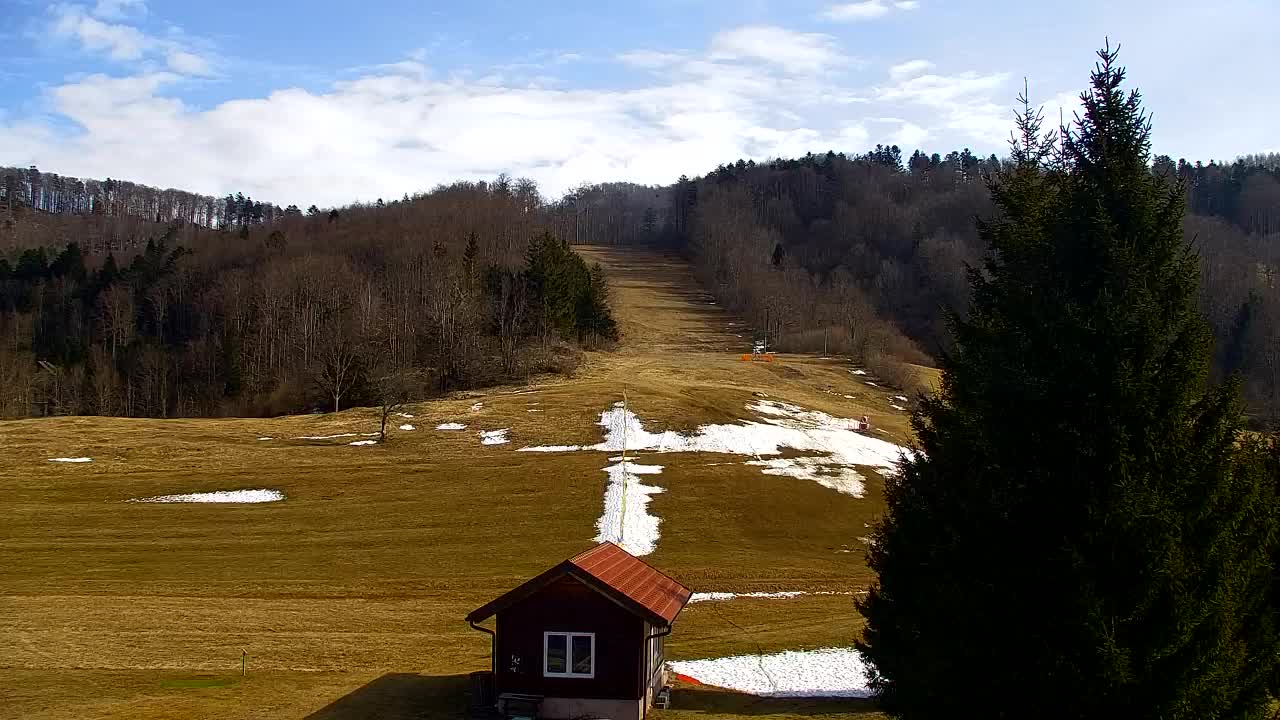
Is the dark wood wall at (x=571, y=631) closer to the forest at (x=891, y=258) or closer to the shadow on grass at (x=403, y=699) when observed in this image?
the shadow on grass at (x=403, y=699)

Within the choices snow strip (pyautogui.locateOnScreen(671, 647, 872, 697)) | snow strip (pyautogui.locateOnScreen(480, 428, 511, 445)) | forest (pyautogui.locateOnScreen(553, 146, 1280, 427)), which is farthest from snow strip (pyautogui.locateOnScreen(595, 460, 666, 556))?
forest (pyautogui.locateOnScreen(553, 146, 1280, 427))

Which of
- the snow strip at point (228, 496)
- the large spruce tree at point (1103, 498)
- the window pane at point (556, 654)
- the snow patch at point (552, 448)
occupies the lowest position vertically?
the snow strip at point (228, 496)

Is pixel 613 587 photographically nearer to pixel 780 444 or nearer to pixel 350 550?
pixel 350 550

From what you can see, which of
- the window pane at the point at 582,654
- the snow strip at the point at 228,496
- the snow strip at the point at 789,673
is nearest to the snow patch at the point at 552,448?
the snow strip at the point at 228,496

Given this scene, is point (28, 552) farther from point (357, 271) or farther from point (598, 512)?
point (357, 271)

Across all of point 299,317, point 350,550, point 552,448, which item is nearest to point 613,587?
point 350,550

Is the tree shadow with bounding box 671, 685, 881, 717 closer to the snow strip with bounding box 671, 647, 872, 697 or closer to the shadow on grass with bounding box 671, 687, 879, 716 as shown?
the shadow on grass with bounding box 671, 687, 879, 716
